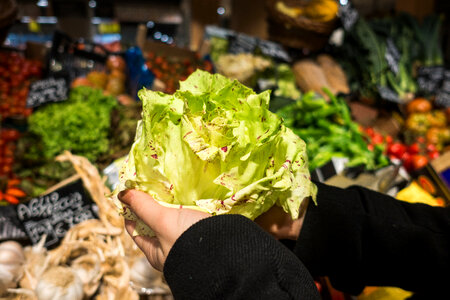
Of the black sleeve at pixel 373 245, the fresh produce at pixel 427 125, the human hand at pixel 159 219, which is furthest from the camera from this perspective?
the fresh produce at pixel 427 125

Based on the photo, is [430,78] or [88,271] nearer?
[88,271]

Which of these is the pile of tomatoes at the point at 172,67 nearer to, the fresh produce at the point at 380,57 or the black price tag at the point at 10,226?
the black price tag at the point at 10,226

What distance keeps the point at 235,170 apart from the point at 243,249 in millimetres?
291

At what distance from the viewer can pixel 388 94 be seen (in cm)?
348

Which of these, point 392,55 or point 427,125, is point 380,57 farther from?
A: point 427,125

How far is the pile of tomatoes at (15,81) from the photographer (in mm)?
2979

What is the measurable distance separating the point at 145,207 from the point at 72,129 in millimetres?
1748

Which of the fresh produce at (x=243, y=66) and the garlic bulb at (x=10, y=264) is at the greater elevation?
the fresh produce at (x=243, y=66)

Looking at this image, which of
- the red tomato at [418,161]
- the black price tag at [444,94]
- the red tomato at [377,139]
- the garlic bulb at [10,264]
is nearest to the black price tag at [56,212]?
the garlic bulb at [10,264]

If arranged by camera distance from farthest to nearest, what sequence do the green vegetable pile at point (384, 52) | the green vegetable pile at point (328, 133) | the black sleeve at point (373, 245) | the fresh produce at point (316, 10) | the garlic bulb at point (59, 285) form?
1. the fresh produce at point (316, 10)
2. the green vegetable pile at point (384, 52)
3. the green vegetable pile at point (328, 133)
4. the garlic bulb at point (59, 285)
5. the black sleeve at point (373, 245)

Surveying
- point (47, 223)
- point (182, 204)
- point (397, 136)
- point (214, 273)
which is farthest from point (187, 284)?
point (397, 136)

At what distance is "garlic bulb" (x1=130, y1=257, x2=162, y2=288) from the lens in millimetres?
1511

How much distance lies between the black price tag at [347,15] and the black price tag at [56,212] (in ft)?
11.2

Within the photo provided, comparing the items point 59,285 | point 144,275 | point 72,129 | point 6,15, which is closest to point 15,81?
point 6,15
